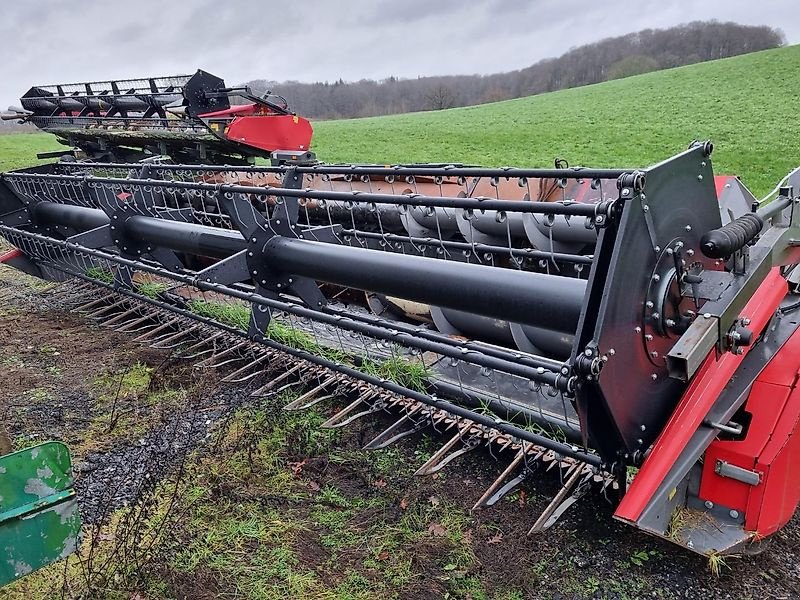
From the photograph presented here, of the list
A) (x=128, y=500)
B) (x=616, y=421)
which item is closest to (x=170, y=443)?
(x=128, y=500)

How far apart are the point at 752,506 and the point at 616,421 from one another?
0.65 meters

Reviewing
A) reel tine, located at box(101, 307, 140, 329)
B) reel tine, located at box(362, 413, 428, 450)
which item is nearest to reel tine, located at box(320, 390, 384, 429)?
reel tine, located at box(362, 413, 428, 450)

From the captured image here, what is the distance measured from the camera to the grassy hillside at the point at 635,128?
17.6m

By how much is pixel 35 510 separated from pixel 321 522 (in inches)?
50.1

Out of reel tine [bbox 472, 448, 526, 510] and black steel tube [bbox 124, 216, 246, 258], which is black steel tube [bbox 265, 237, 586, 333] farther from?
reel tine [bbox 472, 448, 526, 510]

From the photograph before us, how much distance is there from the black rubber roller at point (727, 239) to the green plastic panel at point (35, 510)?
6.42 feet

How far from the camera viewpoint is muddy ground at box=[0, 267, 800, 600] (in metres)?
2.44

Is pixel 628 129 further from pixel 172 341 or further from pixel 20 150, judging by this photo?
pixel 20 150

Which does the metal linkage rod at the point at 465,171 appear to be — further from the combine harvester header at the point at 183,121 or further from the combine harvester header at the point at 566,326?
the combine harvester header at the point at 183,121

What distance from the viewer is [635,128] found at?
2239 centimetres

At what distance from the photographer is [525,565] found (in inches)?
99.0

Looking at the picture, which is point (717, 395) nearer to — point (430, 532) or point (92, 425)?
point (430, 532)

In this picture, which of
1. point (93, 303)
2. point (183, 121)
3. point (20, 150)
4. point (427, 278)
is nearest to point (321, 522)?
point (427, 278)

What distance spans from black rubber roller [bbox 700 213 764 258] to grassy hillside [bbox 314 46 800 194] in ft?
38.9
